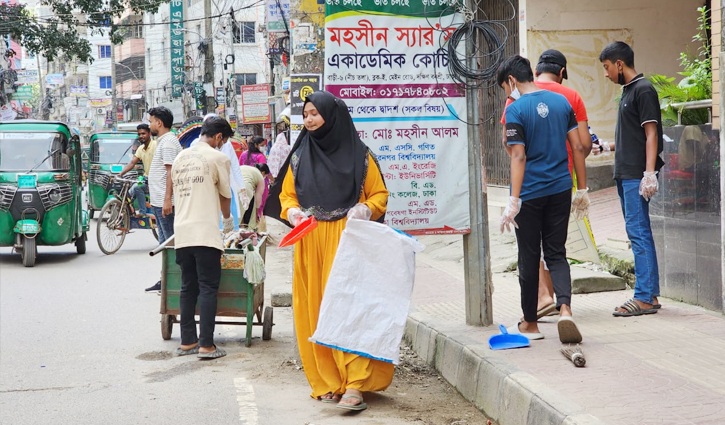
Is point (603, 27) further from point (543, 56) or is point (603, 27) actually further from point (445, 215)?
point (445, 215)

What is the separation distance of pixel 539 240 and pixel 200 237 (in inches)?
99.5

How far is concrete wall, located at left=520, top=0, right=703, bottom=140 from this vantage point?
12.0 metres

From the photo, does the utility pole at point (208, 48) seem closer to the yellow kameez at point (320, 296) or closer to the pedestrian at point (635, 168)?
the pedestrian at point (635, 168)

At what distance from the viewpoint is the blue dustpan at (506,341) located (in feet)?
17.2

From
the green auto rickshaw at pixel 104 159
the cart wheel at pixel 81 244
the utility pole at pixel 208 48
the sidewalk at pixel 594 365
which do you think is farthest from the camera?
the utility pole at pixel 208 48

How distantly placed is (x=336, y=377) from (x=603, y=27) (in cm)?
874

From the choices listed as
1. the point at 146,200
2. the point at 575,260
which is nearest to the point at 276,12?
the point at 146,200

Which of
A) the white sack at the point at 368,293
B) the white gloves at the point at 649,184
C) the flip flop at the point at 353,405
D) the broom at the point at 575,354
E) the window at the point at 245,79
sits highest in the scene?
the window at the point at 245,79

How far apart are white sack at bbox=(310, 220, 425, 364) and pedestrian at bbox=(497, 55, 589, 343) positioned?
82cm

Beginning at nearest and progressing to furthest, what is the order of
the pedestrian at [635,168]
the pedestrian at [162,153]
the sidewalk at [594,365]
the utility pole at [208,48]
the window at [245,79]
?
the sidewalk at [594,365], the pedestrian at [635,168], the pedestrian at [162,153], the utility pole at [208,48], the window at [245,79]

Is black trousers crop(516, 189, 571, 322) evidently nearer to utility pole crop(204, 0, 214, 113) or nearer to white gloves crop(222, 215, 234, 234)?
white gloves crop(222, 215, 234, 234)

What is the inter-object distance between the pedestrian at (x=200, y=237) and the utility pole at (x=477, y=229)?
76.5 inches

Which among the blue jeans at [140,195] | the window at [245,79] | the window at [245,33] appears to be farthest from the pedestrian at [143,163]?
the window at [245,33]

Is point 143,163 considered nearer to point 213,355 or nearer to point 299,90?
point 299,90
